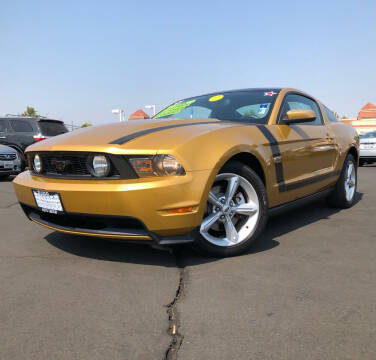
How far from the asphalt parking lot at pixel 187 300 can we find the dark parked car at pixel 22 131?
22.4ft

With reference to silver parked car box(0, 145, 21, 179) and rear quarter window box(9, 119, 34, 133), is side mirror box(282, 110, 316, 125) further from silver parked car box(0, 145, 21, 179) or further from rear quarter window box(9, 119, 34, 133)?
rear quarter window box(9, 119, 34, 133)

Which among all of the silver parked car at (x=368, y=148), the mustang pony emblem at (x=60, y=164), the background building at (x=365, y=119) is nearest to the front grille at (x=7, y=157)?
the mustang pony emblem at (x=60, y=164)

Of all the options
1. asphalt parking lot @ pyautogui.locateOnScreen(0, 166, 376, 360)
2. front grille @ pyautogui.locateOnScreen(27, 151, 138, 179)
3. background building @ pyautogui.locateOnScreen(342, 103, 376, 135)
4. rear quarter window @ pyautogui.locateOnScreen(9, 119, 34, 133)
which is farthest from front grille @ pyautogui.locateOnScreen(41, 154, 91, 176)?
background building @ pyautogui.locateOnScreen(342, 103, 376, 135)

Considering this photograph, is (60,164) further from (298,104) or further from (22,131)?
(22,131)

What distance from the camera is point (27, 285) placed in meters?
2.29

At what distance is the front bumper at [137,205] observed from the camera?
234 centimetres

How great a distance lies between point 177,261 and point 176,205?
53 cm

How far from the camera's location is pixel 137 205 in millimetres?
2340

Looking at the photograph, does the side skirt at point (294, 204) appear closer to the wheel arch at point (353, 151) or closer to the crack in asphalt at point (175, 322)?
the wheel arch at point (353, 151)

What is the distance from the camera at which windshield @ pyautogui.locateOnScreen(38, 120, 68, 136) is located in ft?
31.8

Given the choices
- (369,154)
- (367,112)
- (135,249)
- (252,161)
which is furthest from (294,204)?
(367,112)

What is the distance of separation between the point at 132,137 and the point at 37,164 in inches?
33.1

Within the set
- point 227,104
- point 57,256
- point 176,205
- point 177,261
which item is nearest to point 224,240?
point 177,261

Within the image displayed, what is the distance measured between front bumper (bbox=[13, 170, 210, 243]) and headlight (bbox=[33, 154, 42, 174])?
0.34 m
